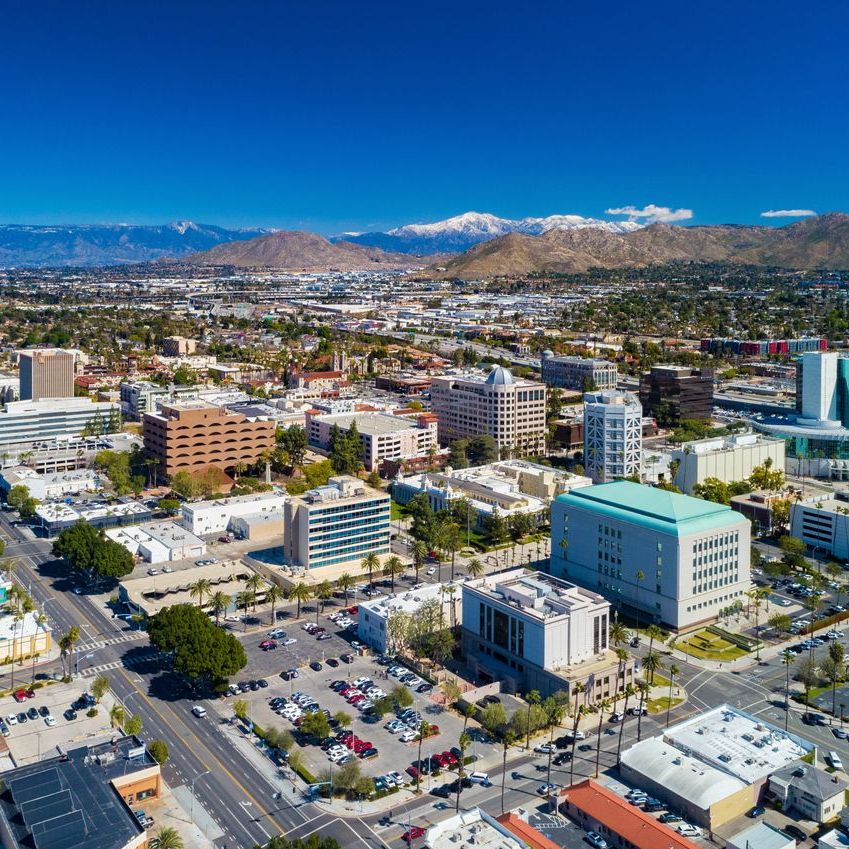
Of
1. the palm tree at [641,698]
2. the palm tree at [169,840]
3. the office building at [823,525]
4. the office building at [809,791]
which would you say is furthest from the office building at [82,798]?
the office building at [823,525]

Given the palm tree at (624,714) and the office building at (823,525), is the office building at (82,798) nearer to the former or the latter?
the palm tree at (624,714)

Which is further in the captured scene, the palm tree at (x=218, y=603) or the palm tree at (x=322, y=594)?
the palm tree at (x=322, y=594)

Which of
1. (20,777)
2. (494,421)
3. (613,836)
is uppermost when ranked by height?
(494,421)

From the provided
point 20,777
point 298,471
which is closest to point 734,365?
point 298,471

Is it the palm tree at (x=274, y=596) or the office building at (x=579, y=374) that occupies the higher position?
the office building at (x=579, y=374)

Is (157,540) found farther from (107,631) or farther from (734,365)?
(734,365)

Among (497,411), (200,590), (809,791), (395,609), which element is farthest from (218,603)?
(497,411)

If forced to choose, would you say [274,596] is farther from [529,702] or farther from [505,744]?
[505,744]
